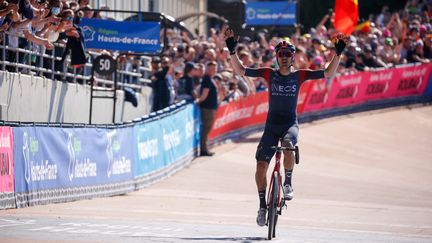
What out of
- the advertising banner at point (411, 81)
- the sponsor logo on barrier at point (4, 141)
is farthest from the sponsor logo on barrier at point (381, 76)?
the sponsor logo on barrier at point (4, 141)

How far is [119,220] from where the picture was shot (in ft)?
48.0

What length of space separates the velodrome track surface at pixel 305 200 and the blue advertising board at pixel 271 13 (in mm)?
7095

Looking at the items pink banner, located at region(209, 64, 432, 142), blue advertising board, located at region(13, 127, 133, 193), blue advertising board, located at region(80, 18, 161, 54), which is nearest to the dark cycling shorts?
blue advertising board, located at region(13, 127, 133, 193)

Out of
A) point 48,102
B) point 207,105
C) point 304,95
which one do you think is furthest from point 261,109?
point 48,102

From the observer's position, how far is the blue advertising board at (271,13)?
4100 cm

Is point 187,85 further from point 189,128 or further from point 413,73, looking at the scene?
point 413,73

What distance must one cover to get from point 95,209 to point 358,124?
685 inches

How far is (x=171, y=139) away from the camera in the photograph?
2336 centimetres

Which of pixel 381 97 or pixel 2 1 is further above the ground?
pixel 2 1

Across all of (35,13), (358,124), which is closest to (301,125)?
(358,124)

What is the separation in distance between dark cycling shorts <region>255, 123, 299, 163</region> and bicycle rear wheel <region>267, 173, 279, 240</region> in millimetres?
458

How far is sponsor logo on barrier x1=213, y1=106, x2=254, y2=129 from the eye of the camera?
27828 mm

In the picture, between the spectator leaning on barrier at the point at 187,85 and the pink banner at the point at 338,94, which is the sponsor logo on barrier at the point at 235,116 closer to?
the pink banner at the point at 338,94

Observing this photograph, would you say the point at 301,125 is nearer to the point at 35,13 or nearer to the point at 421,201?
the point at 421,201
